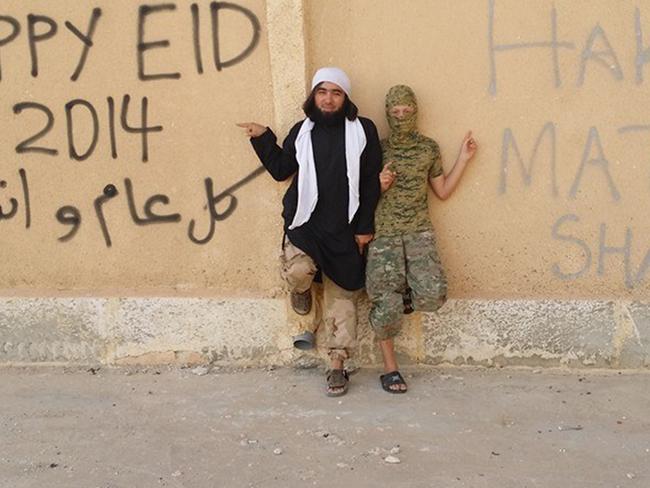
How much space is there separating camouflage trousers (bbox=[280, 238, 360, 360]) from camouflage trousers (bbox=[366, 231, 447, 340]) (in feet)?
0.48

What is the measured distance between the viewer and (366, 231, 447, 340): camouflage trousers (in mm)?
3758

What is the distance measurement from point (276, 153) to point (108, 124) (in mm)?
1032

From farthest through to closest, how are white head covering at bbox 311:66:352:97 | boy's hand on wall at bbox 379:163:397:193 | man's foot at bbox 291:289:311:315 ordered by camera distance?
man's foot at bbox 291:289:311:315
boy's hand on wall at bbox 379:163:397:193
white head covering at bbox 311:66:352:97

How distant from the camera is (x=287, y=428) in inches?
136

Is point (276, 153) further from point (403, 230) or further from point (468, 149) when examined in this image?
point (468, 149)

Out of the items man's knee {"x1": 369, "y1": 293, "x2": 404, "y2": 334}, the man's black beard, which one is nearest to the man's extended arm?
the man's black beard

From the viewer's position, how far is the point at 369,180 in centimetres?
381

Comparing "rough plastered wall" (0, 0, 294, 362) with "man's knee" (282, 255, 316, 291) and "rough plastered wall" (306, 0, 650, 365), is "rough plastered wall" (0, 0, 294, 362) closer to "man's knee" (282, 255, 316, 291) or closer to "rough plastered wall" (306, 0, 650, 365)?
"man's knee" (282, 255, 316, 291)

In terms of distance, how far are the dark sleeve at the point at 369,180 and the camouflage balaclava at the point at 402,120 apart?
3.7 inches

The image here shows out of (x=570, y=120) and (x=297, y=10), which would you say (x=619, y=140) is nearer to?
(x=570, y=120)

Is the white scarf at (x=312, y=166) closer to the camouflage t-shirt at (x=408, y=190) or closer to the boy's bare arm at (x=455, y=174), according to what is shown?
the camouflage t-shirt at (x=408, y=190)

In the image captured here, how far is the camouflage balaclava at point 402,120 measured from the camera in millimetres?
3727

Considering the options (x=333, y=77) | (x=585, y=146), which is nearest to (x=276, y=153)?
(x=333, y=77)

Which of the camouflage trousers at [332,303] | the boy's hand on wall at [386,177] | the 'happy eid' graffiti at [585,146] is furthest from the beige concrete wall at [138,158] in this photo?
the 'happy eid' graffiti at [585,146]
